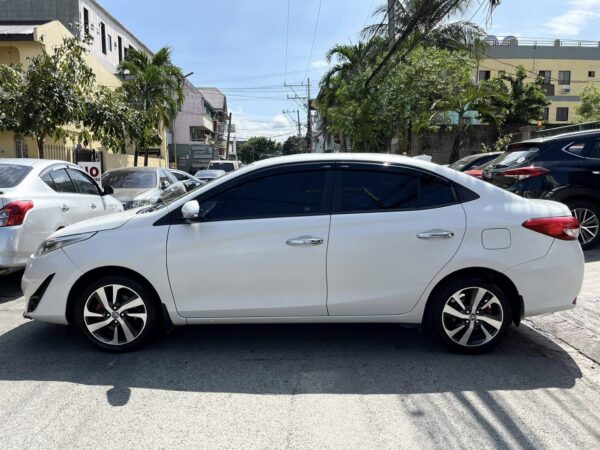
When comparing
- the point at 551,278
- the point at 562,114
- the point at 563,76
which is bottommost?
the point at 551,278

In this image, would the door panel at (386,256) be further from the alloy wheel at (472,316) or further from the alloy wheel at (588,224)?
the alloy wheel at (588,224)

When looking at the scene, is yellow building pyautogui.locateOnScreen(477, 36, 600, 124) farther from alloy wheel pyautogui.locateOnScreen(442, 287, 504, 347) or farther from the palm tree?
alloy wheel pyautogui.locateOnScreen(442, 287, 504, 347)

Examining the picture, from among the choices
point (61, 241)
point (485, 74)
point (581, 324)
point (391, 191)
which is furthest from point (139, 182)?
point (485, 74)

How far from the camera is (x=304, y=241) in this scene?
4109 millimetres

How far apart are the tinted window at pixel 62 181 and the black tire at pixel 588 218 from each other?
23.8 ft

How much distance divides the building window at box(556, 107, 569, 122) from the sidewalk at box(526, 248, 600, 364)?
4776 cm

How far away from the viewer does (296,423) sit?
3.29 m

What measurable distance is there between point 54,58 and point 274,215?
31.0 feet

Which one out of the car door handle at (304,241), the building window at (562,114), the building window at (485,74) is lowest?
the car door handle at (304,241)

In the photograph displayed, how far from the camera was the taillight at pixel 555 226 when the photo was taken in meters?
4.15

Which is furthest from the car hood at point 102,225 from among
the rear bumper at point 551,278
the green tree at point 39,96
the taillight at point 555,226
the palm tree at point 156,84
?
the palm tree at point 156,84

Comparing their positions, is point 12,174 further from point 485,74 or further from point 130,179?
point 485,74

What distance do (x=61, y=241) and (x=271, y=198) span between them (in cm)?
182

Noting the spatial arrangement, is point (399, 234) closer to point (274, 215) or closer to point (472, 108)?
point (274, 215)
